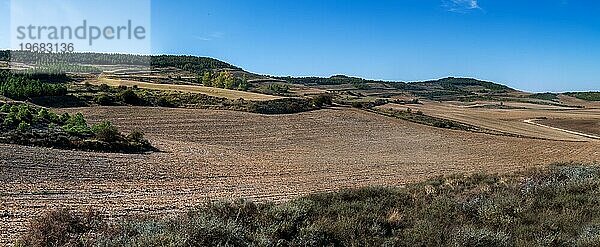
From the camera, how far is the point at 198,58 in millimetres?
181125

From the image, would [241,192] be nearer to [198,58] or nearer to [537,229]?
[537,229]

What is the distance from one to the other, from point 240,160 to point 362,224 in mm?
19563

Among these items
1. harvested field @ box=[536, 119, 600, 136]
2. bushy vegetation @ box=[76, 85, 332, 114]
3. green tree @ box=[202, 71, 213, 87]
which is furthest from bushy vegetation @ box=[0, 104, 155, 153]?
green tree @ box=[202, 71, 213, 87]

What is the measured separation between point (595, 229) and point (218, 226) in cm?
652

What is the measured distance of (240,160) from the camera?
28.8 metres

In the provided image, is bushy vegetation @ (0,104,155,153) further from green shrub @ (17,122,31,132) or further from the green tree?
the green tree

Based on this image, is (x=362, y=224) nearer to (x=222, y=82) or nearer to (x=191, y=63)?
(x=222, y=82)

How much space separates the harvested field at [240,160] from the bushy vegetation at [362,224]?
2280 mm

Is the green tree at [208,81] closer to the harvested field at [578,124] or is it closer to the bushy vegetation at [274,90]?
the bushy vegetation at [274,90]

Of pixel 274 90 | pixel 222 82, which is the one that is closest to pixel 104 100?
pixel 222 82

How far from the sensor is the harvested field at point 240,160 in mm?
15797

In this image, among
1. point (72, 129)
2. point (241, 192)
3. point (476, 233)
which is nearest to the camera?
point (476, 233)

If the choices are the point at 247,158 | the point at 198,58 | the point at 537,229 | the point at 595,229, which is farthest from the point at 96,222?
the point at 198,58

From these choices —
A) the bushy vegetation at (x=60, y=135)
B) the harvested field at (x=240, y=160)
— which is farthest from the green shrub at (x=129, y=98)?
the bushy vegetation at (x=60, y=135)
